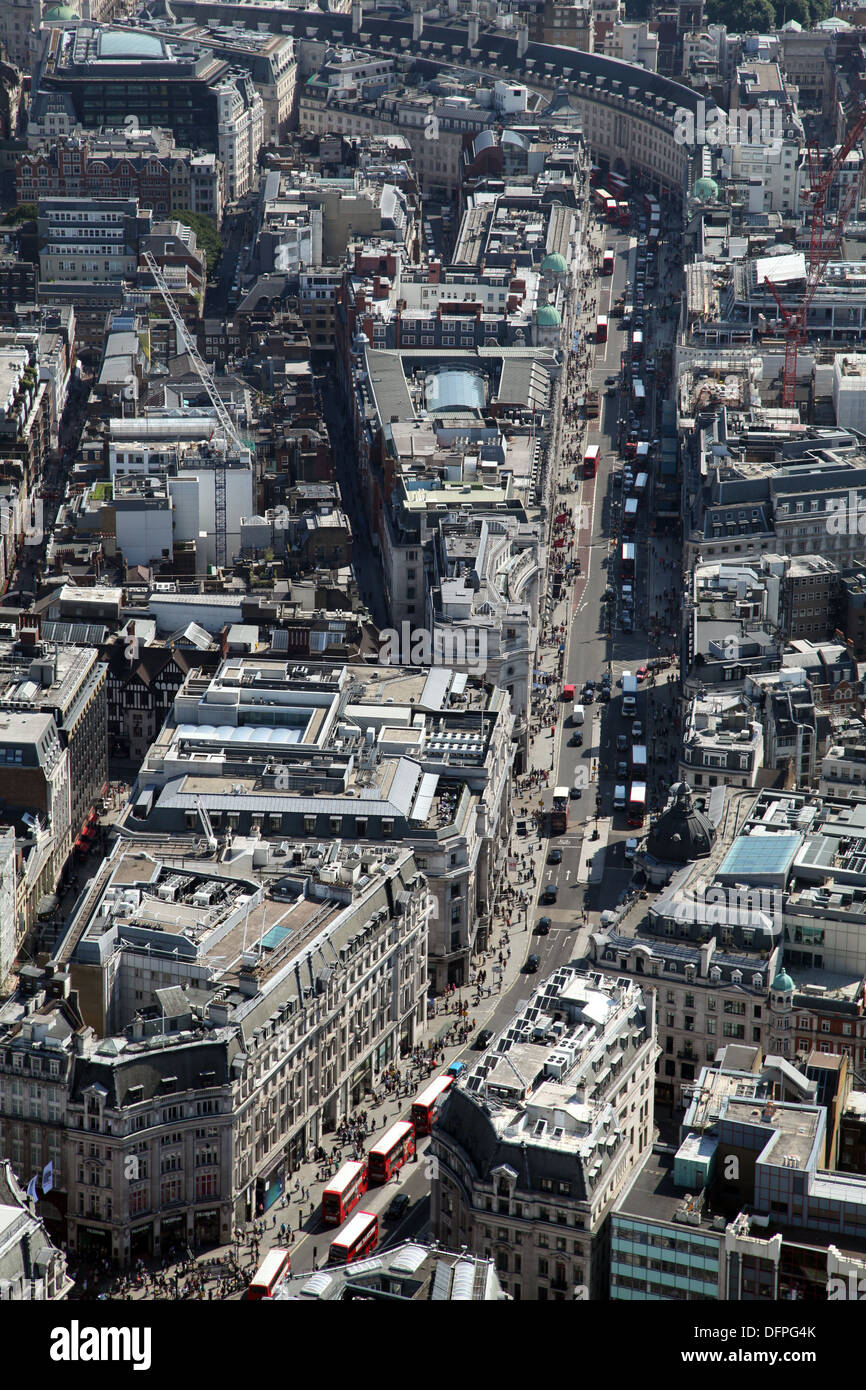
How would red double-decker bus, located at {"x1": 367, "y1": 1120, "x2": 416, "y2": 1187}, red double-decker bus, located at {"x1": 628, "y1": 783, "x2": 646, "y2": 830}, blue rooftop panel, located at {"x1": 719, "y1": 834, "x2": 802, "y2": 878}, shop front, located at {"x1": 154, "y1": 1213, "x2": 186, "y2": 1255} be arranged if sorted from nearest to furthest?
shop front, located at {"x1": 154, "y1": 1213, "x2": 186, "y2": 1255}
red double-decker bus, located at {"x1": 367, "y1": 1120, "x2": 416, "y2": 1187}
blue rooftop panel, located at {"x1": 719, "y1": 834, "x2": 802, "y2": 878}
red double-decker bus, located at {"x1": 628, "y1": 783, "x2": 646, "y2": 830}

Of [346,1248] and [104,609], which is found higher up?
[104,609]

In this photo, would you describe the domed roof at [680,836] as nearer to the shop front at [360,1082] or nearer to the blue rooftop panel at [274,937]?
the shop front at [360,1082]

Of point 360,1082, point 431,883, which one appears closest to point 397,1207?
point 360,1082

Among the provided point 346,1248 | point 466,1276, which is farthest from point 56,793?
point 466,1276

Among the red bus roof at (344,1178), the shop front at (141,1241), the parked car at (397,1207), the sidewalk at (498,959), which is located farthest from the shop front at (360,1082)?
the shop front at (141,1241)

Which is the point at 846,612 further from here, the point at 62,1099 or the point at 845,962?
the point at 62,1099

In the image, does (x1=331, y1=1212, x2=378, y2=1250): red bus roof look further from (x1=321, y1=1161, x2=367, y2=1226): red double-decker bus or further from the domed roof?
the domed roof

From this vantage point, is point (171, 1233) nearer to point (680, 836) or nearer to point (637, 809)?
point (680, 836)

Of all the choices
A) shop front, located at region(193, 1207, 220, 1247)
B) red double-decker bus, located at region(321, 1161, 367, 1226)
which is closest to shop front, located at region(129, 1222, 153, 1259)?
shop front, located at region(193, 1207, 220, 1247)
